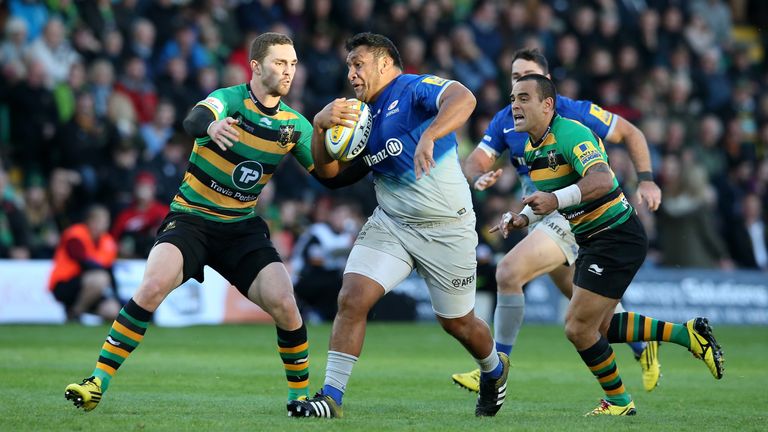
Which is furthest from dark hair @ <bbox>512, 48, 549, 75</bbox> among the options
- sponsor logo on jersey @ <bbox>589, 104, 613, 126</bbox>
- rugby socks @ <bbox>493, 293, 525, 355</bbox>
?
rugby socks @ <bbox>493, 293, 525, 355</bbox>

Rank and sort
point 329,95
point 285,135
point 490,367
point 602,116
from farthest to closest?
1. point 329,95
2. point 602,116
3. point 285,135
4. point 490,367

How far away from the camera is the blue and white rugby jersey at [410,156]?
799cm

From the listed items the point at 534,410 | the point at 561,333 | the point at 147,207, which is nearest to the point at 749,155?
the point at 561,333

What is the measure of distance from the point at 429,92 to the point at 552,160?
3.86 feet

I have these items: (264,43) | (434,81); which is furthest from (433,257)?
(264,43)

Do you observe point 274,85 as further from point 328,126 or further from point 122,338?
point 122,338

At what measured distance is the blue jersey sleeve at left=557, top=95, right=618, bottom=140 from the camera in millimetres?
9984

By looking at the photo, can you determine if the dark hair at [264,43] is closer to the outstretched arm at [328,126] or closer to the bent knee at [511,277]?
the outstretched arm at [328,126]

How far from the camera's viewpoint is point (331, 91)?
20797mm

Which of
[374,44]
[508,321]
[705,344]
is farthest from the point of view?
[508,321]

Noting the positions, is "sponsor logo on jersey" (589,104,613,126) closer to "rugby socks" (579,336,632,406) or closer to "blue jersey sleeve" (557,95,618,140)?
"blue jersey sleeve" (557,95,618,140)

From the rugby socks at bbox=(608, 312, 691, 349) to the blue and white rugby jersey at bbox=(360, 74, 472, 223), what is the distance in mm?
1696

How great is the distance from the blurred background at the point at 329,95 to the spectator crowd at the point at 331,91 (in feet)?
0.11

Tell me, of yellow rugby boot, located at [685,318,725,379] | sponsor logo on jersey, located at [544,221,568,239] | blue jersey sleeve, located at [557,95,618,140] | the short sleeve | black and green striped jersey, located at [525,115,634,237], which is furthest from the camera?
sponsor logo on jersey, located at [544,221,568,239]
